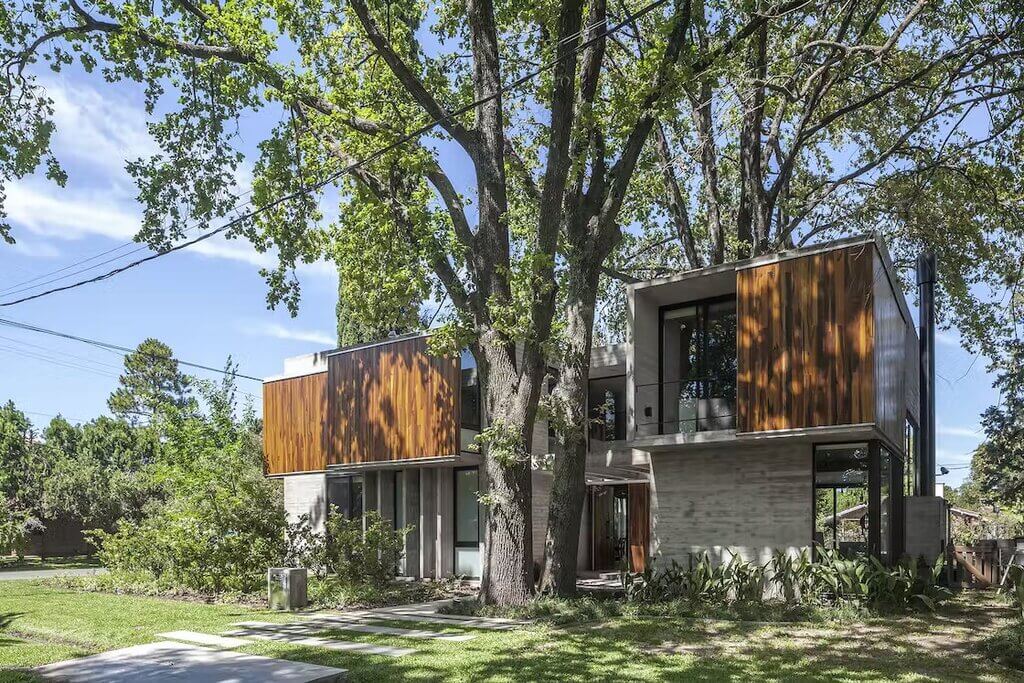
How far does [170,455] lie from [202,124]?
7.30 metres

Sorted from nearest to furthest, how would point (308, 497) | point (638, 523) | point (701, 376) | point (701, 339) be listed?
point (701, 376)
point (701, 339)
point (638, 523)
point (308, 497)

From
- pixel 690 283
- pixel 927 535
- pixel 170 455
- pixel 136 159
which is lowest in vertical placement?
pixel 927 535

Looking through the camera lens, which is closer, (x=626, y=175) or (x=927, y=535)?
(x=626, y=175)

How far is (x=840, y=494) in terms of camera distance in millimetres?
14352

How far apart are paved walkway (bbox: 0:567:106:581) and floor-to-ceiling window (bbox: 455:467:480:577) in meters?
8.86

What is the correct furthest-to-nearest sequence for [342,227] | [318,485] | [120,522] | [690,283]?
1. [318,485]
2. [120,522]
3. [342,227]
4. [690,283]

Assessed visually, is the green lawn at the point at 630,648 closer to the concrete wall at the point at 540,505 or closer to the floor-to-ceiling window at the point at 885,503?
the floor-to-ceiling window at the point at 885,503

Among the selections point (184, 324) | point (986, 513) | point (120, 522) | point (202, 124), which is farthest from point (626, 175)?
point (986, 513)

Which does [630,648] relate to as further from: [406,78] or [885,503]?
[406,78]

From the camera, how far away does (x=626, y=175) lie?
47.0ft

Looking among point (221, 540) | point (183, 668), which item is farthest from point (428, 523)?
point (183, 668)

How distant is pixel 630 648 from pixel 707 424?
627 cm

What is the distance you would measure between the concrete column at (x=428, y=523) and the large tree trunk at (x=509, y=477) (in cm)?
700

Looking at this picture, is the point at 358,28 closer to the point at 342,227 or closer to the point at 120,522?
the point at 342,227
